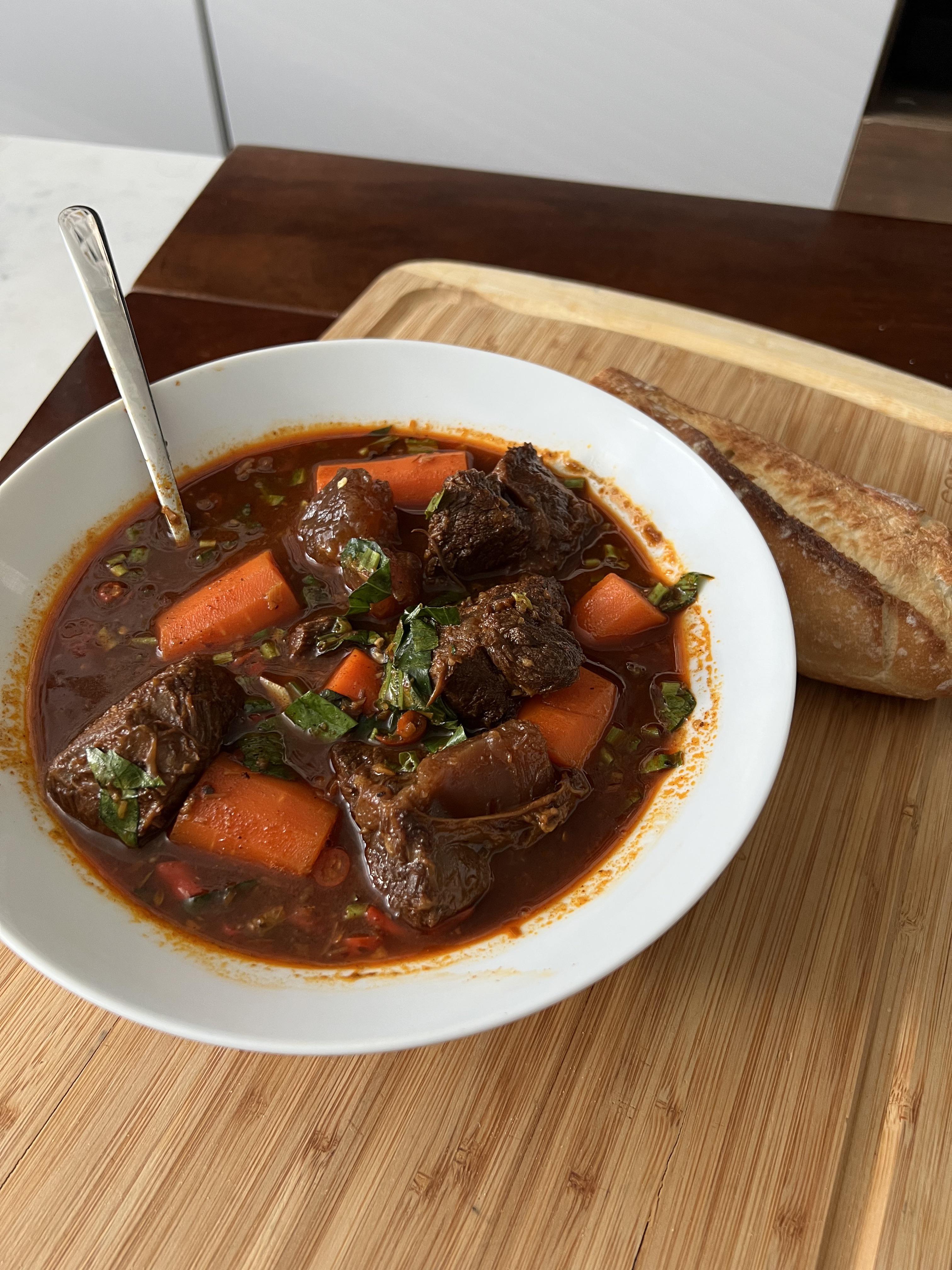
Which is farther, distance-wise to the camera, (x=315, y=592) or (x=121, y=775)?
(x=315, y=592)

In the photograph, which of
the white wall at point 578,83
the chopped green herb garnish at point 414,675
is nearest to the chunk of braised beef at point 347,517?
the chopped green herb garnish at point 414,675

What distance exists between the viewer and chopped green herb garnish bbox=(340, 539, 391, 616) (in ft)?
10.2

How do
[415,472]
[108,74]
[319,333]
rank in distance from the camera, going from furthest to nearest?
[108,74], [319,333], [415,472]

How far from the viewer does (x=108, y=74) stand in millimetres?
7184

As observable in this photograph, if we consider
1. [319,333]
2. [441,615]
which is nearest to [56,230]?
[319,333]

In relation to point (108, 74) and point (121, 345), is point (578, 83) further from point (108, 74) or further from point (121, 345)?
point (121, 345)

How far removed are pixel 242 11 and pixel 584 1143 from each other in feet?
22.6

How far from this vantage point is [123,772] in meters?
2.67

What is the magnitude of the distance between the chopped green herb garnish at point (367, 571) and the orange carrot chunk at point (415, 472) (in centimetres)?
45

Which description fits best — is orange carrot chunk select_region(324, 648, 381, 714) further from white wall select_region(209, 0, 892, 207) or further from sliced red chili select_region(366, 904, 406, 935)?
white wall select_region(209, 0, 892, 207)

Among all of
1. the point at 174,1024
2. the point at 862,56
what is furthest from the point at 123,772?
the point at 862,56

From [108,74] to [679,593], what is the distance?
6.43 m

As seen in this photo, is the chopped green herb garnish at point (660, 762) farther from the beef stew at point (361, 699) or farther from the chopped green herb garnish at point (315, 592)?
the chopped green herb garnish at point (315, 592)

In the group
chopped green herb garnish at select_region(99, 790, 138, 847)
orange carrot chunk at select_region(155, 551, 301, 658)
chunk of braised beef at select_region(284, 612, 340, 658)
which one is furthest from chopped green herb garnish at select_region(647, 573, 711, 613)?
chopped green herb garnish at select_region(99, 790, 138, 847)
